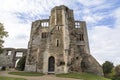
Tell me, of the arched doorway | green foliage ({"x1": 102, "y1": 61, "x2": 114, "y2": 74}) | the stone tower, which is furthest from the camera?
green foliage ({"x1": 102, "y1": 61, "x2": 114, "y2": 74})

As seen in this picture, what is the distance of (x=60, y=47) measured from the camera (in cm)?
Result: 3812

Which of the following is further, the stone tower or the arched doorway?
the arched doorway

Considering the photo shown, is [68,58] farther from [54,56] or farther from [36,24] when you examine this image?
[36,24]

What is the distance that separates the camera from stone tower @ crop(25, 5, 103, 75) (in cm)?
3697

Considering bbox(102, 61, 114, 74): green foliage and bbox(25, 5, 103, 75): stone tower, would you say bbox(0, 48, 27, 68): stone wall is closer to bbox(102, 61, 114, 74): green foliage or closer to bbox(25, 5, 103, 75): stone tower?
Result: bbox(25, 5, 103, 75): stone tower

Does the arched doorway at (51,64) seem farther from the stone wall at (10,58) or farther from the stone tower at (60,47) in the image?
the stone wall at (10,58)

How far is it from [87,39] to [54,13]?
12656 millimetres

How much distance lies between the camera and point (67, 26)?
40344mm

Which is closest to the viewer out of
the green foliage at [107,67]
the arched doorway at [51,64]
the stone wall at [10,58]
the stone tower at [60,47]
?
the stone tower at [60,47]

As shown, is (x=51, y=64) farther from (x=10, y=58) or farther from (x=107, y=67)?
(x=107, y=67)

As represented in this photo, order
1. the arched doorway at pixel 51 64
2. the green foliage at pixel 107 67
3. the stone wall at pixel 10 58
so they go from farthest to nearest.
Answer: the green foliage at pixel 107 67 → the stone wall at pixel 10 58 → the arched doorway at pixel 51 64

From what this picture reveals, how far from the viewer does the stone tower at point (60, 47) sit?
3697 centimetres

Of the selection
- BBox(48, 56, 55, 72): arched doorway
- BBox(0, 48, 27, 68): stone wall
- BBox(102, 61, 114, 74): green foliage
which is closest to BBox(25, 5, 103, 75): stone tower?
BBox(48, 56, 55, 72): arched doorway

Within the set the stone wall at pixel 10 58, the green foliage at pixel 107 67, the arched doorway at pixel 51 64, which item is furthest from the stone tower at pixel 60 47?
the green foliage at pixel 107 67
